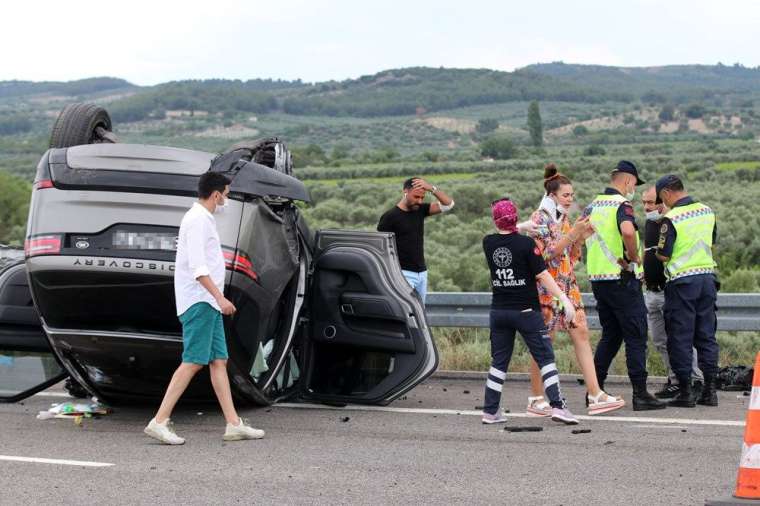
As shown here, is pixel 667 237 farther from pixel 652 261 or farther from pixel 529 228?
pixel 529 228

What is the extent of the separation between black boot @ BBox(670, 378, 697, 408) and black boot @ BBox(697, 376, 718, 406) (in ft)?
0.27

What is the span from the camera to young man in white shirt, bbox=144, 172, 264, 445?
25.6 feet

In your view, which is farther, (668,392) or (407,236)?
(407,236)

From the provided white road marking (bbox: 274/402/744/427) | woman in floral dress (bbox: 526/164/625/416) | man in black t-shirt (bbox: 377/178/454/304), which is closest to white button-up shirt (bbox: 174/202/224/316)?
white road marking (bbox: 274/402/744/427)

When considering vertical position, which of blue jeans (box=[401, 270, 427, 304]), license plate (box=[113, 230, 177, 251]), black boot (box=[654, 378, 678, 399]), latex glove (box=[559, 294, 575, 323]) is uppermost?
license plate (box=[113, 230, 177, 251])

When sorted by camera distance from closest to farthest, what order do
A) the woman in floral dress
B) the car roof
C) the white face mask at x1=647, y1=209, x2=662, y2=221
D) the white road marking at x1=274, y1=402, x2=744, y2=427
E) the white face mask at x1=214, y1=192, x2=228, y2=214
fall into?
the white face mask at x1=214, y1=192, x2=228, y2=214
the car roof
the white road marking at x1=274, y1=402, x2=744, y2=427
the woman in floral dress
the white face mask at x1=647, y1=209, x2=662, y2=221

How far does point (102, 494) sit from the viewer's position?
6.43m

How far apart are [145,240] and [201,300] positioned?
26.2 inches

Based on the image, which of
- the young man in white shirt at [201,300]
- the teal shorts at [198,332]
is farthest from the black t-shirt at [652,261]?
the teal shorts at [198,332]

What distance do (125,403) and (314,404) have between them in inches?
58.6

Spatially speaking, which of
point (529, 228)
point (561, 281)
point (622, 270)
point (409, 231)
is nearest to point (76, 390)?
point (409, 231)

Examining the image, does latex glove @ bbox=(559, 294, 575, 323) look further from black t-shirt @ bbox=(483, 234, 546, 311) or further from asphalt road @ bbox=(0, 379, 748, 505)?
asphalt road @ bbox=(0, 379, 748, 505)

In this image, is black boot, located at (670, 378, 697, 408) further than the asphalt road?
Yes

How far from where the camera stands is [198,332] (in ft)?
25.9
